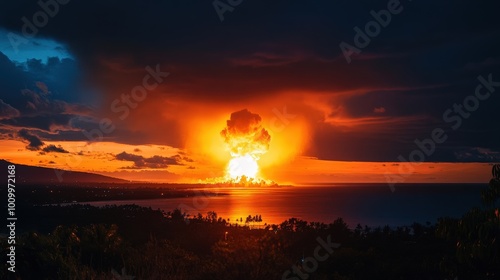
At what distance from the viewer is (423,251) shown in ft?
136

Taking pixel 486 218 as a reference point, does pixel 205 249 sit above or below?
below

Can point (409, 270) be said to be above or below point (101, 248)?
below

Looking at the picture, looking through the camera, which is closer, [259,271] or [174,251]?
[259,271]

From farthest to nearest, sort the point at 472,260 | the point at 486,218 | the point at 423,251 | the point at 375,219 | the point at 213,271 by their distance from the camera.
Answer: the point at 375,219 → the point at 423,251 → the point at 213,271 → the point at 472,260 → the point at 486,218

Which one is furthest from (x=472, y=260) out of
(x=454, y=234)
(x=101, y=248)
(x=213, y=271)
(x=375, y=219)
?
(x=375, y=219)

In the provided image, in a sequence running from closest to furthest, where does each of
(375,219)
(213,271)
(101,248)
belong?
1. (213,271)
2. (101,248)
3. (375,219)

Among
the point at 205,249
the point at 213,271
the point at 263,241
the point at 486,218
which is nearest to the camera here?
the point at 486,218

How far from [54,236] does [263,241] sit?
8.64m

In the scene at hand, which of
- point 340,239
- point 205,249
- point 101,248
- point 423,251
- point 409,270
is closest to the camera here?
point 101,248

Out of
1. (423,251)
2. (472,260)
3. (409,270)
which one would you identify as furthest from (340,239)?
(472,260)

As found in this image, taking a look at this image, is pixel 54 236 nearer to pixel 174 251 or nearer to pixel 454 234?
pixel 174 251

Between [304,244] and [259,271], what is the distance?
99.4 ft

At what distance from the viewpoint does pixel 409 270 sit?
28812 millimetres

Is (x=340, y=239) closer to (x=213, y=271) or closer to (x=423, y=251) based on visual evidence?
(x=423, y=251)
